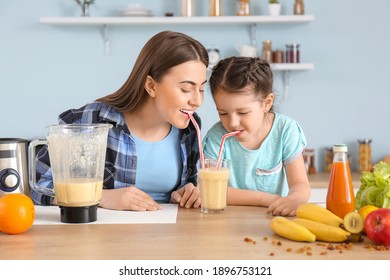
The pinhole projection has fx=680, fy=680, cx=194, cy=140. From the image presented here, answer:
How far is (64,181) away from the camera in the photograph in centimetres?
174

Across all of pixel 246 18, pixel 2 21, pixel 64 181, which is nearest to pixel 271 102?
pixel 64 181

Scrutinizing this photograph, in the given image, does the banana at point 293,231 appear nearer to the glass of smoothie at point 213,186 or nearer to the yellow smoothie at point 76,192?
the glass of smoothie at point 213,186

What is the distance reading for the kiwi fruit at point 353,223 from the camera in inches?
58.3

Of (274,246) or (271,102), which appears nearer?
(274,246)

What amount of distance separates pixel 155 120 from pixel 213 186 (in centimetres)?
59

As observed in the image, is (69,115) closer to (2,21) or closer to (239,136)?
(239,136)

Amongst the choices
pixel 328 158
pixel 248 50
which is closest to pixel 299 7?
pixel 248 50

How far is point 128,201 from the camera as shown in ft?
6.36

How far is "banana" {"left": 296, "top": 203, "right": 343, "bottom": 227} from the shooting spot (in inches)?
60.6

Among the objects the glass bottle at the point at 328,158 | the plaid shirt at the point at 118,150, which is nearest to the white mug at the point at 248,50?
the glass bottle at the point at 328,158

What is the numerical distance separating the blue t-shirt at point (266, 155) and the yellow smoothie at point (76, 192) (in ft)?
2.20

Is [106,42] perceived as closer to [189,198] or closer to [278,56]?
[278,56]

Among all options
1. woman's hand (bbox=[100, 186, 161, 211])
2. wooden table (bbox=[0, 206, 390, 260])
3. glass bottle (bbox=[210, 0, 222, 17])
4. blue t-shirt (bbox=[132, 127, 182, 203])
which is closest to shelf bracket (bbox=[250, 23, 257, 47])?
glass bottle (bbox=[210, 0, 222, 17])

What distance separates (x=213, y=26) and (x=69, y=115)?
2.19m
